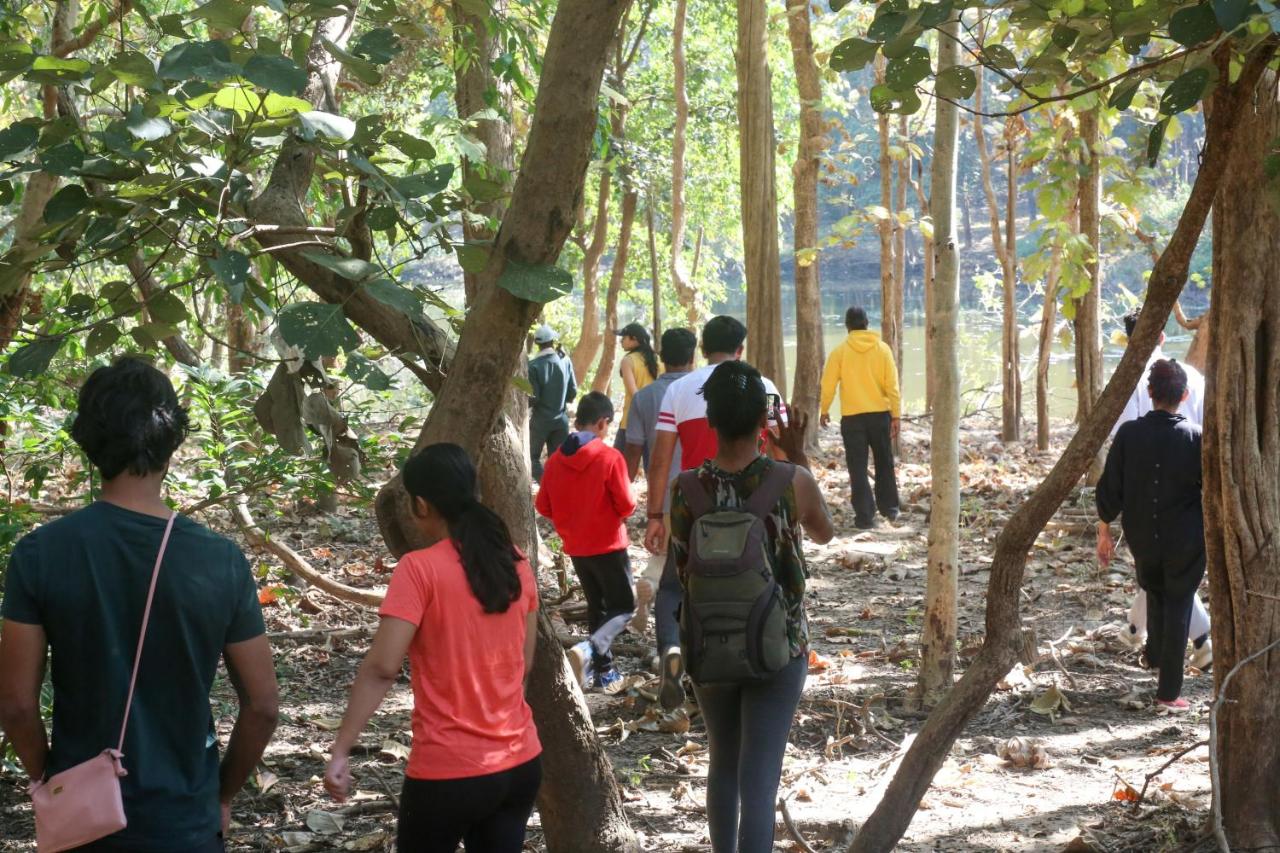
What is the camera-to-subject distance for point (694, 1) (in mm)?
22766

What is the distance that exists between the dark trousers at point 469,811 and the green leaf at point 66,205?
1.65 m

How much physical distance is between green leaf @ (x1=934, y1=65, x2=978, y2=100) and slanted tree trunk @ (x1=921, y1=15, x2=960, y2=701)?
218 centimetres

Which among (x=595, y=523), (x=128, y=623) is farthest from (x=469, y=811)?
(x=595, y=523)

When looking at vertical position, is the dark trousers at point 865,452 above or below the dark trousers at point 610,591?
above

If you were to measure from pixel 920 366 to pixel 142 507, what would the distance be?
41190 mm

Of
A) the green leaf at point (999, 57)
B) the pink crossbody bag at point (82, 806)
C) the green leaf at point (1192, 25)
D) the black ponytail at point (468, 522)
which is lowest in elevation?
the pink crossbody bag at point (82, 806)

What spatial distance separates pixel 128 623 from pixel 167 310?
4.50 ft

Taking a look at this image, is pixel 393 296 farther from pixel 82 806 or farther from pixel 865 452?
pixel 865 452

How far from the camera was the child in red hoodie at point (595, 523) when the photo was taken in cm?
693

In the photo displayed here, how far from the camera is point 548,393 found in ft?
40.3

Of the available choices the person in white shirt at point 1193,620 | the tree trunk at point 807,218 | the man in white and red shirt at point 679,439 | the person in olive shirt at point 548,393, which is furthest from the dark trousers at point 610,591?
the tree trunk at point 807,218

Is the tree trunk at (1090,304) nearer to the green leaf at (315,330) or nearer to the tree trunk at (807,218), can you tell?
the tree trunk at (807,218)

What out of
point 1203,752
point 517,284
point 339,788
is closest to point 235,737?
point 339,788

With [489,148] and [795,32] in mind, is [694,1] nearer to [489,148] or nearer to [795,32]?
[795,32]
